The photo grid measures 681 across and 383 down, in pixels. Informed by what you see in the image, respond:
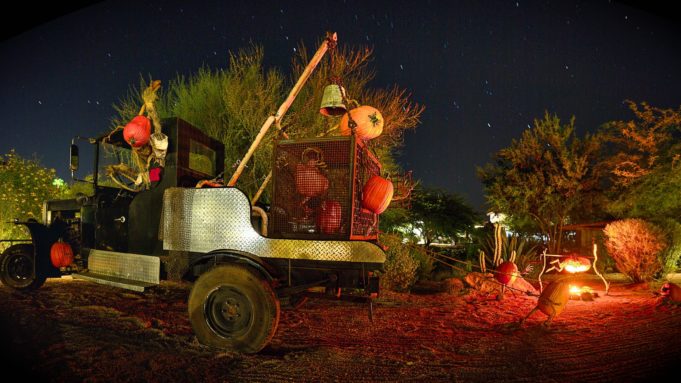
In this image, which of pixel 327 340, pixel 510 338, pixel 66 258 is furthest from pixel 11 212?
pixel 510 338

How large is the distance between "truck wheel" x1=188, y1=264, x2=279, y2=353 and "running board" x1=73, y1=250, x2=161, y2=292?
A: 2.72 ft

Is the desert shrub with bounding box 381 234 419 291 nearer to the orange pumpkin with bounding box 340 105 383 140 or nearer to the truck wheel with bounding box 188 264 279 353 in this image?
the orange pumpkin with bounding box 340 105 383 140

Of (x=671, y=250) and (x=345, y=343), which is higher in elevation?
(x=671, y=250)

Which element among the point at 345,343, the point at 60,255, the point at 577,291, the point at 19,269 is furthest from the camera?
the point at 577,291

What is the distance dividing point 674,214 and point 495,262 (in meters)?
9.96

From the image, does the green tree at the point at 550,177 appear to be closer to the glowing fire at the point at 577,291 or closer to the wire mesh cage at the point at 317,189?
the glowing fire at the point at 577,291

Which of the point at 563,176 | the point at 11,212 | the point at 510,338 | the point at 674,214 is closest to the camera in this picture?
the point at 510,338

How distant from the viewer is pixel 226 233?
4391 millimetres

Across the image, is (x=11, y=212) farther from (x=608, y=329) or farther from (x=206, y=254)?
(x=608, y=329)

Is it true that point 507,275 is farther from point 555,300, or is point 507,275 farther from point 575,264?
point 555,300

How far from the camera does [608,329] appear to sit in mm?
5797

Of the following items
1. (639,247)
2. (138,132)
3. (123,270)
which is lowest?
(639,247)

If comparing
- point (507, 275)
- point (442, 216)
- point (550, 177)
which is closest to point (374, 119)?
point (507, 275)

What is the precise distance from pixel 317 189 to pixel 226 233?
1.14m
